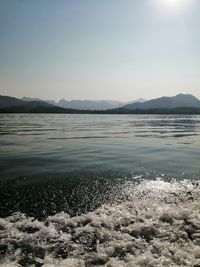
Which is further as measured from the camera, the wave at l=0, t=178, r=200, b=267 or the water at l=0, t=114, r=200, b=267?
the water at l=0, t=114, r=200, b=267

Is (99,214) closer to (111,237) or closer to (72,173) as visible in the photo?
(111,237)

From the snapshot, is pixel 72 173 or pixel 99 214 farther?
pixel 72 173

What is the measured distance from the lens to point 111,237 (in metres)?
9.16

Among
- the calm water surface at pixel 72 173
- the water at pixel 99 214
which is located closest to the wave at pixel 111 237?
the water at pixel 99 214

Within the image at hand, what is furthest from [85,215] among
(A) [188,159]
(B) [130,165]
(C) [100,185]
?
(A) [188,159]

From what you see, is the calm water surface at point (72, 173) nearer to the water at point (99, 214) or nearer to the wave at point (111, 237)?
the water at point (99, 214)

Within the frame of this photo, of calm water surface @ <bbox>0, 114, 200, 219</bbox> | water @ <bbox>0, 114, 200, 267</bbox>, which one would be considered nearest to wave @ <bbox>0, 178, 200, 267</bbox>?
water @ <bbox>0, 114, 200, 267</bbox>

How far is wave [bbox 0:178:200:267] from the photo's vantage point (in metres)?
7.86

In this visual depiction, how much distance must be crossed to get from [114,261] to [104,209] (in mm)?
3901

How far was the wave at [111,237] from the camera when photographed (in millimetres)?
7863

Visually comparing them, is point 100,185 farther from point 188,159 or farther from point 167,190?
point 188,159

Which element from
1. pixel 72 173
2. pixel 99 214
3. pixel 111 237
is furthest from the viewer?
pixel 72 173

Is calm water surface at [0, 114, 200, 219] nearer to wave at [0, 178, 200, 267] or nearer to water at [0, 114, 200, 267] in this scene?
water at [0, 114, 200, 267]

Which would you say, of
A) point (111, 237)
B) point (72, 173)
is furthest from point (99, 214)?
point (72, 173)
